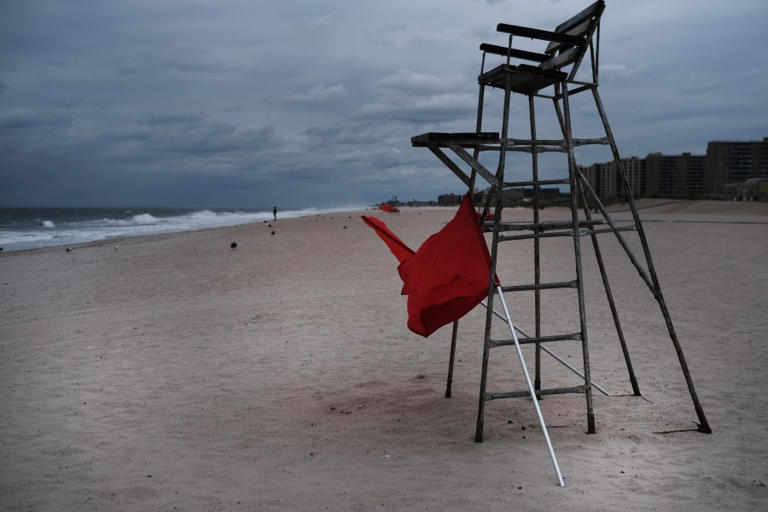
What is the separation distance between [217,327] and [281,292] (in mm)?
3144

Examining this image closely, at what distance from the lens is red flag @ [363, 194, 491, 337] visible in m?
4.89

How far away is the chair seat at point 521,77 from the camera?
487 cm

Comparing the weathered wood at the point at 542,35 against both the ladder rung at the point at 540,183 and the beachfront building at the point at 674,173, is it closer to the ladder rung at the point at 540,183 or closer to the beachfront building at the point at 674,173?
the ladder rung at the point at 540,183

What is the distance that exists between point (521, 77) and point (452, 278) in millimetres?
1784

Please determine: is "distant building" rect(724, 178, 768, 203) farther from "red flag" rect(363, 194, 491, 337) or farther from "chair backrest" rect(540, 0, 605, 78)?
"red flag" rect(363, 194, 491, 337)

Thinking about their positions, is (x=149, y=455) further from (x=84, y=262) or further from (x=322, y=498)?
(x=84, y=262)

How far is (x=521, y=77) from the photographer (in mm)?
5051

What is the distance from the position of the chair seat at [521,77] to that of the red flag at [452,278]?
1.10 m

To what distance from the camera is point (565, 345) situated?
8352mm

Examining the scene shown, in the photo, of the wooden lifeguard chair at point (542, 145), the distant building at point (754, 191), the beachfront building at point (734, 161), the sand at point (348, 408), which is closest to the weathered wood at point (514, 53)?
the wooden lifeguard chair at point (542, 145)

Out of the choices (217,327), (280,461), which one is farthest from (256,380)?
(217,327)

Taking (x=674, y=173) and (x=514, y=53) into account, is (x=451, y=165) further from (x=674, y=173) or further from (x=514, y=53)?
(x=674, y=173)

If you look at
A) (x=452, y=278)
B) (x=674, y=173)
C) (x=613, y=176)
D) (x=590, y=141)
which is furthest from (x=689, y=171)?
(x=452, y=278)

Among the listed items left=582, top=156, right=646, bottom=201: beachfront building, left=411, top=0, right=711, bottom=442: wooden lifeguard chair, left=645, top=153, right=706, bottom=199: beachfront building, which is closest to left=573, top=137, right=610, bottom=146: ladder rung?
left=411, top=0, right=711, bottom=442: wooden lifeguard chair
